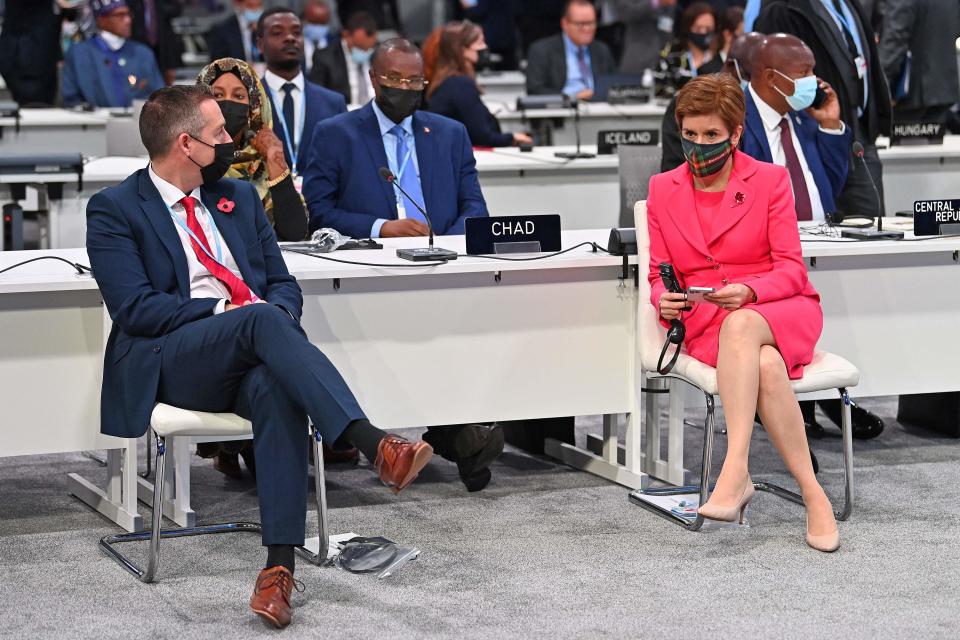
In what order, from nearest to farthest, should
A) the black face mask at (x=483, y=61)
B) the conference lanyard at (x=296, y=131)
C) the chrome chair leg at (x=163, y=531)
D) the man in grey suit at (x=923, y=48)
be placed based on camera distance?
the chrome chair leg at (x=163, y=531) → the conference lanyard at (x=296, y=131) → the man in grey suit at (x=923, y=48) → the black face mask at (x=483, y=61)

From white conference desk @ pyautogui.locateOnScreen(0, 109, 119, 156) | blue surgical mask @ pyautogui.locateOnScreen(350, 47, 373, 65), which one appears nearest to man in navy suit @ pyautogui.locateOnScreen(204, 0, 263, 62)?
blue surgical mask @ pyautogui.locateOnScreen(350, 47, 373, 65)

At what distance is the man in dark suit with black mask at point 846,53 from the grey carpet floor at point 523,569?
1725 millimetres

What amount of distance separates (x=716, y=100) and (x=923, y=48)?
503cm

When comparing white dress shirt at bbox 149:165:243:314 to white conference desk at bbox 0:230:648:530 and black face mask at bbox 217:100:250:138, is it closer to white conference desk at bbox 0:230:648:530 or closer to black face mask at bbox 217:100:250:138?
white conference desk at bbox 0:230:648:530

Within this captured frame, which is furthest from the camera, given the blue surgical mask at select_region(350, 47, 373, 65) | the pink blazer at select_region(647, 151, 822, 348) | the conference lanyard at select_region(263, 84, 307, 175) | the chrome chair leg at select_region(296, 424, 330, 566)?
the blue surgical mask at select_region(350, 47, 373, 65)

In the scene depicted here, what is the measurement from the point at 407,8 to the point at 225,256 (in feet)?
32.9

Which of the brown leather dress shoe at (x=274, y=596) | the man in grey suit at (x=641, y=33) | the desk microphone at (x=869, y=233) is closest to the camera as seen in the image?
the brown leather dress shoe at (x=274, y=596)

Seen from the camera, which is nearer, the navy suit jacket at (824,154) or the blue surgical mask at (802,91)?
the blue surgical mask at (802,91)

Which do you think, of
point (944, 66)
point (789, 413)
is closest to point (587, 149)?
point (944, 66)

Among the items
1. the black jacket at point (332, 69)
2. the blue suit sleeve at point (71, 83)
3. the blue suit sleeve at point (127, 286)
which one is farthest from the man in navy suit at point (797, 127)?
the blue suit sleeve at point (71, 83)

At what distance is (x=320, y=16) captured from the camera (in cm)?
1071

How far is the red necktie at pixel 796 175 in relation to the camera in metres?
4.67

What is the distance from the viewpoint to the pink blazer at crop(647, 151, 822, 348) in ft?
12.3

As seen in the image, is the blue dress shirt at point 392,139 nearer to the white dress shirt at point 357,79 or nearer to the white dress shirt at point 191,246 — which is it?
the white dress shirt at point 191,246
